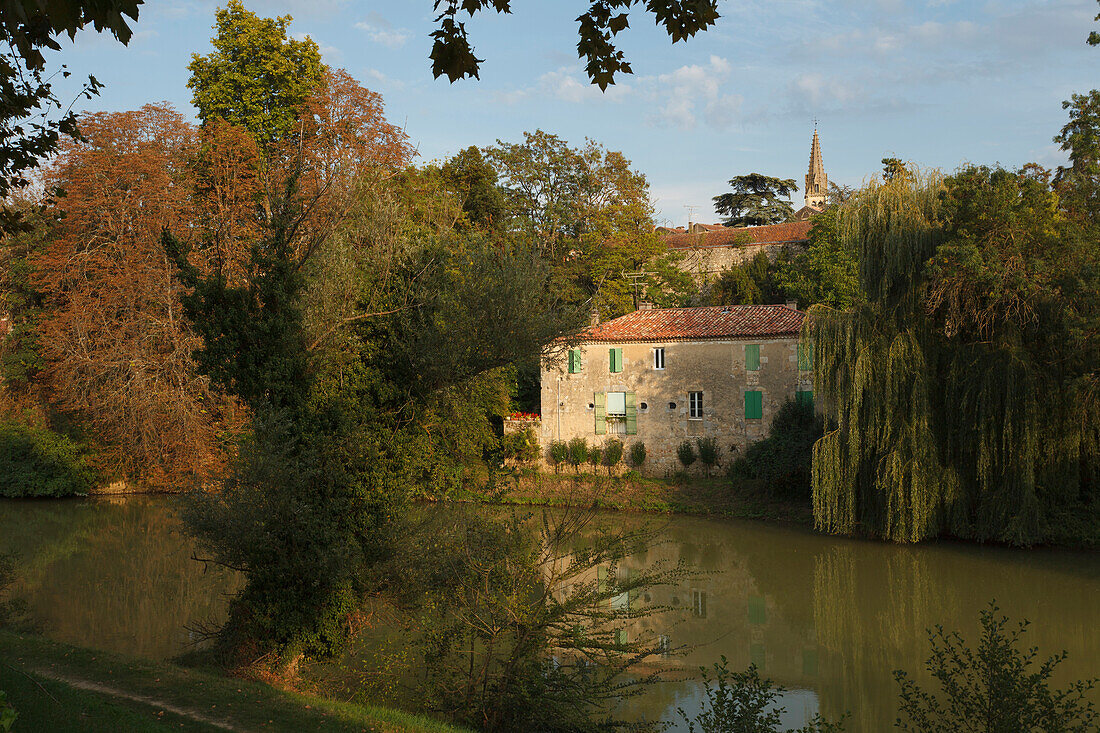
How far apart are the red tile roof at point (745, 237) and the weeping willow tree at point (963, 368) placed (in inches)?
821

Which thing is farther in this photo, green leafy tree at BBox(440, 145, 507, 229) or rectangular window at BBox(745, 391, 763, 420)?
green leafy tree at BBox(440, 145, 507, 229)

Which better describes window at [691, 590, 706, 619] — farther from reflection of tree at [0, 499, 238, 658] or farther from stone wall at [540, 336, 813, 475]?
stone wall at [540, 336, 813, 475]

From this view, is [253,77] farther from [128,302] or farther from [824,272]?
[824,272]

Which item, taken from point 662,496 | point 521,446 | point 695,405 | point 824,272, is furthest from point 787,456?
point 824,272

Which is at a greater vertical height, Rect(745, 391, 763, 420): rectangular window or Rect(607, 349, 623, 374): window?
Rect(607, 349, 623, 374): window

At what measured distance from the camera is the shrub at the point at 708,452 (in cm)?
2502

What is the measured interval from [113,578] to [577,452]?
1441 centimetres

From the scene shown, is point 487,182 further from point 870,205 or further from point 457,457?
point 457,457

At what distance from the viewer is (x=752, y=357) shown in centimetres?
2495

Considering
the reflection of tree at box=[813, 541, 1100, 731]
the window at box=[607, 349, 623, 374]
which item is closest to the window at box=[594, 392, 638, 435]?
the window at box=[607, 349, 623, 374]

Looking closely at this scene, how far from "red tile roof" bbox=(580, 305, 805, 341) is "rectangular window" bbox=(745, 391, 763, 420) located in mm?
1841

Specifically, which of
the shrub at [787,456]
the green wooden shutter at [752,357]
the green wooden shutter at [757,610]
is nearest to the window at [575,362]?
the green wooden shutter at [752,357]

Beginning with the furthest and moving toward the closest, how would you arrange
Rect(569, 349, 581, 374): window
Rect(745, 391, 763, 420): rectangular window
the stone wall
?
Rect(569, 349, 581, 374): window → Rect(745, 391, 763, 420): rectangular window → the stone wall

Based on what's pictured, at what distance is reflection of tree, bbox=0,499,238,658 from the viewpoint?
12.4 meters
